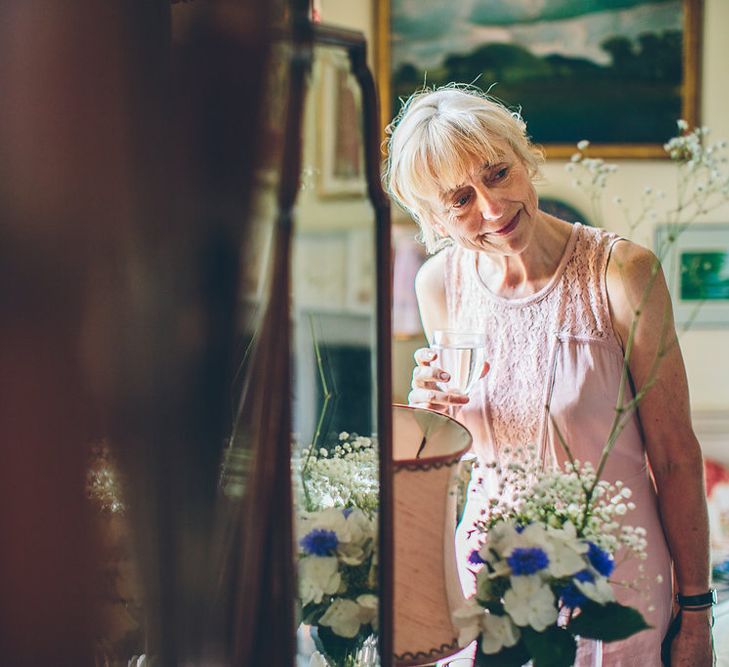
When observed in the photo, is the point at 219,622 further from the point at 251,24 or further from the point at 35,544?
the point at 251,24

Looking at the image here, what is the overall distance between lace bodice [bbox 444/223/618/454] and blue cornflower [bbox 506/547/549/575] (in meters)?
0.52

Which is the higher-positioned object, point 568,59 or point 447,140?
point 568,59

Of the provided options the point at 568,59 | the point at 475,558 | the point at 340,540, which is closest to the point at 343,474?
the point at 340,540

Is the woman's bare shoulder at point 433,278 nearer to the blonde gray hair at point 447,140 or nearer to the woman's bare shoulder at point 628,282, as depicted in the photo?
the blonde gray hair at point 447,140

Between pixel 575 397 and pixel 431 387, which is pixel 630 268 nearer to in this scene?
pixel 575 397

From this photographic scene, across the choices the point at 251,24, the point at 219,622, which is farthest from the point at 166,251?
the point at 219,622

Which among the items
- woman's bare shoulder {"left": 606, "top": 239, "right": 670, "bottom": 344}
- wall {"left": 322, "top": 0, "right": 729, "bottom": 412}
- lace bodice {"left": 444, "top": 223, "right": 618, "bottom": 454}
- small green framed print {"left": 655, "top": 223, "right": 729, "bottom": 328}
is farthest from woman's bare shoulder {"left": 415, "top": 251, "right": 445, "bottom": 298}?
small green framed print {"left": 655, "top": 223, "right": 729, "bottom": 328}

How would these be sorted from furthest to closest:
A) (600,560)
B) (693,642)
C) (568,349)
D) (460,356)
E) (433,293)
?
(433,293) < (568,349) < (693,642) < (460,356) < (600,560)

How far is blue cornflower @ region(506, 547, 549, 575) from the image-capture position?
0.68m

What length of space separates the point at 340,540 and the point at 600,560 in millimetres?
240

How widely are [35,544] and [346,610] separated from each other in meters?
0.26

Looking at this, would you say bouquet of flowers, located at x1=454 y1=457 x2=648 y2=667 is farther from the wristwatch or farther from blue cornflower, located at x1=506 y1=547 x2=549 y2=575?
the wristwatch

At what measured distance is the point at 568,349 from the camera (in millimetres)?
1230

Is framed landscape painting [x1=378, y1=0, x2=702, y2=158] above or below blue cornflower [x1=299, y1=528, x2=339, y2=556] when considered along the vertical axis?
above
